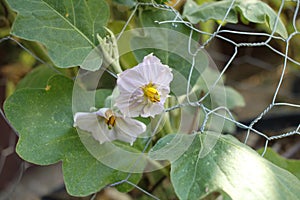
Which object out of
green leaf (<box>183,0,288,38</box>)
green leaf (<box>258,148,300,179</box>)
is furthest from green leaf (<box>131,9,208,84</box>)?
green leaf (<box>258,148,300,179</box>)

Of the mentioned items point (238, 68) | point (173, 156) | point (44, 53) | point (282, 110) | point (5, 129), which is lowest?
point (5, 129)

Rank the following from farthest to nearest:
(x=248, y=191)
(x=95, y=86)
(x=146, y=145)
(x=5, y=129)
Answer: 1. (x=5, y=129)
2. (x=95, y=86)
3. (x=146, y=145)
4. (x=248, y=191)

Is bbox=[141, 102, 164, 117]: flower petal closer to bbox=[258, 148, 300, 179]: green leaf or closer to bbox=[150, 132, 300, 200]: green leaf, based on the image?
bbox=[150, 132, 300, 200]: green leaf

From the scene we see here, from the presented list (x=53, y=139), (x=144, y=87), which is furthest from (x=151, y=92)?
(x=53, y=139)

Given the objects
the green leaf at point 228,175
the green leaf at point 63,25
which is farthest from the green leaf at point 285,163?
the green leaf at point 63,25

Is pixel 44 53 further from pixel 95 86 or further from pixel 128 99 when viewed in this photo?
pixel 128 99

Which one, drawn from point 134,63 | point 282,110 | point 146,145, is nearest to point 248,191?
point 146,145
